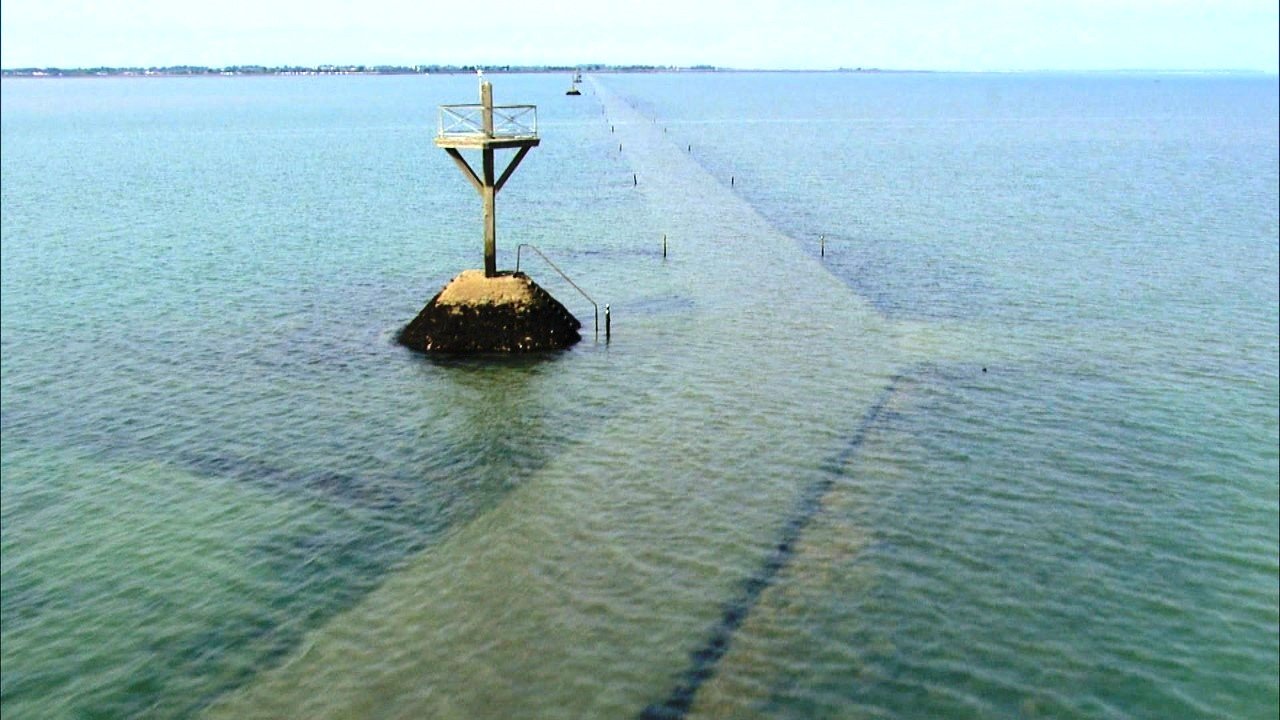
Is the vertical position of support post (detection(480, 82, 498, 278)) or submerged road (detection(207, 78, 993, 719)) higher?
support post (detection(480, 82, 498, 278))

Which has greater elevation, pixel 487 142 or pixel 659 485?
pixel 487 142

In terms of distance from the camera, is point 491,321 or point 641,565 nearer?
point 641,565

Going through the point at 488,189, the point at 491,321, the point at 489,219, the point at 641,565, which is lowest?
the point at 641,565

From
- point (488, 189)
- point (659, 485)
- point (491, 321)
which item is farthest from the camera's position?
point (488, 189)

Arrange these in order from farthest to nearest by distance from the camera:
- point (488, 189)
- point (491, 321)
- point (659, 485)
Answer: point (488, 189), point (491, 321), point (659, 485)

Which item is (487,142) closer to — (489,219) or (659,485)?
(489,219)

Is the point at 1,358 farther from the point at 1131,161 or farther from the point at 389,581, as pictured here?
the point at 1131,161

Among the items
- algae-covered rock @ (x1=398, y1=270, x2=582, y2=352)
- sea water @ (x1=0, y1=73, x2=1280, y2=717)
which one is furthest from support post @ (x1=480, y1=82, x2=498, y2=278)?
sea water @ (x1=0, y1=73, x2=1280, y2=717)

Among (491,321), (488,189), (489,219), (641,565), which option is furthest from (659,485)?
(488,189)

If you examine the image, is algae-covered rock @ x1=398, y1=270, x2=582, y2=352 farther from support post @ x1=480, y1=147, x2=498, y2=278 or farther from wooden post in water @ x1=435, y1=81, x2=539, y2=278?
wooden post in water @ x1=435, y1=81, x2=539, y2=278
